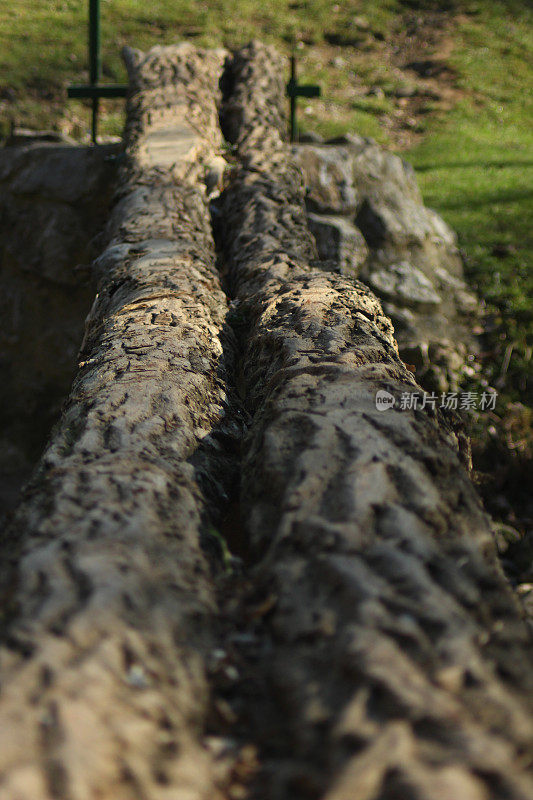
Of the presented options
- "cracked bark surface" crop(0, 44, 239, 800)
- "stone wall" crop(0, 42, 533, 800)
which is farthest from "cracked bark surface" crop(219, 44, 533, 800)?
"cracked bark surface" crop(0, 44, 239, 800)

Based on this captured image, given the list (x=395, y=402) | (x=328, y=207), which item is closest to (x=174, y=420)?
(x=395, y=402)

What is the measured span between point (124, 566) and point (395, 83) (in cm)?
1099

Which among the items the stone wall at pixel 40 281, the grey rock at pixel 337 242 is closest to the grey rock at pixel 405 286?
the grey rock at pixel 337 242

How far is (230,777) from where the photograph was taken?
109 centimetres

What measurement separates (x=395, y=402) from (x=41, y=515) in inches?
41.3

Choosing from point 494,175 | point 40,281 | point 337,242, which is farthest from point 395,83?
point 40,281

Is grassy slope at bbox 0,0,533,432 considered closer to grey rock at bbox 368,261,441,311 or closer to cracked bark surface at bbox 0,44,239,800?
→ grey rock at bbox 368,261,441,311

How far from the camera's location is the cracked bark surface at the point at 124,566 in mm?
996

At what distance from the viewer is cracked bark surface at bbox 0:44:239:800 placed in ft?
3.27

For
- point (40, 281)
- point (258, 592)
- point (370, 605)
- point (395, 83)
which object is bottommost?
point (40, 281)

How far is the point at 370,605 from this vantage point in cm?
118

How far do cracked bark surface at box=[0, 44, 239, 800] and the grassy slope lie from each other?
347 cm

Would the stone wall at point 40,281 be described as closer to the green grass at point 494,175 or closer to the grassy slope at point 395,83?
the grassy slope at point 395,83

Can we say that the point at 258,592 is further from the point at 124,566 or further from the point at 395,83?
the point at 395,83
